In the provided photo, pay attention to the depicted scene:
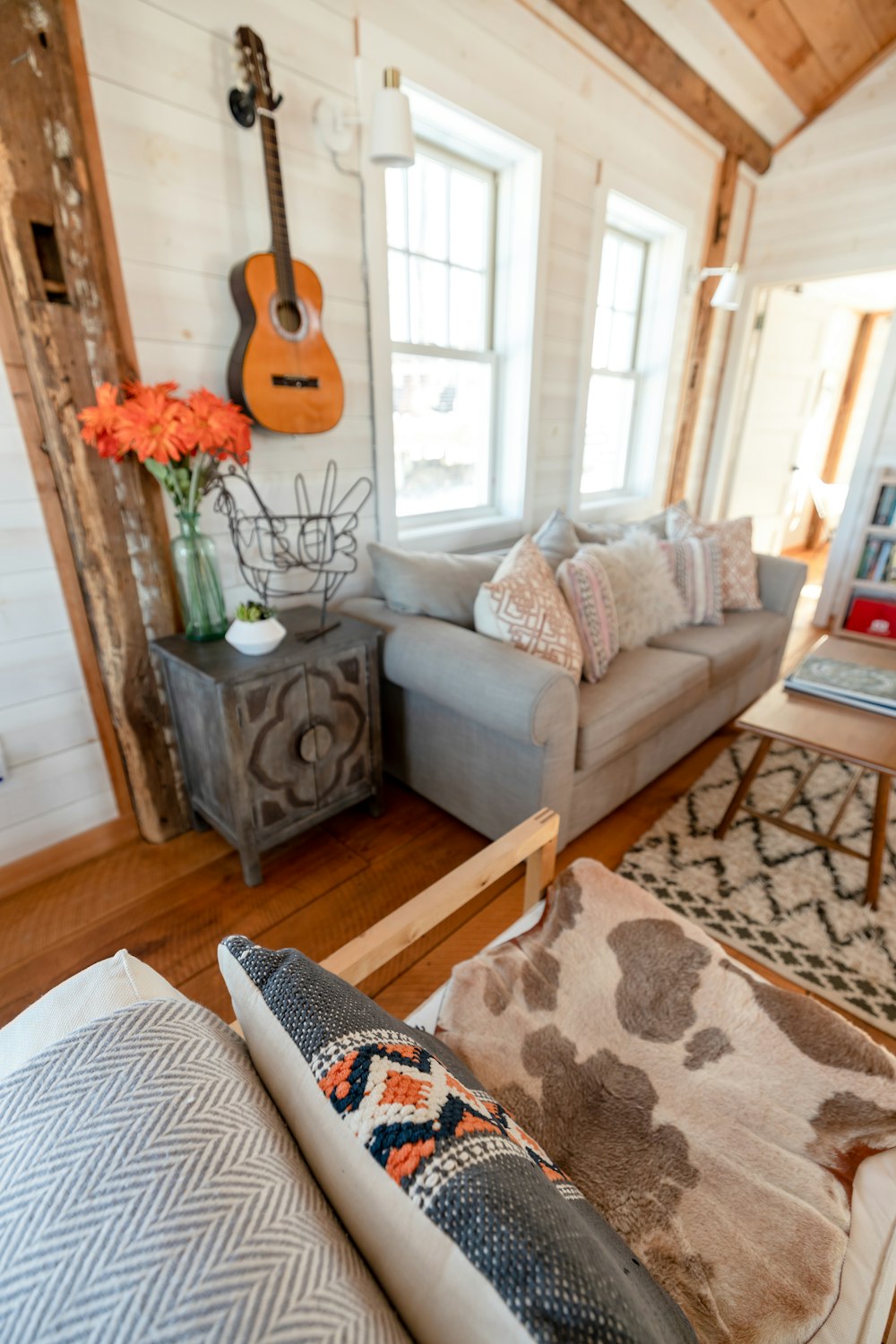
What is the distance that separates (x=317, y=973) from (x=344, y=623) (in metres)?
1.32

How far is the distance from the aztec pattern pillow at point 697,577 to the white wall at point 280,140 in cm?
120

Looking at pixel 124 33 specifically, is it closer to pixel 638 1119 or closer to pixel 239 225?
pixel 239 225

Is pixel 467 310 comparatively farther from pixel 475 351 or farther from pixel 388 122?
Result: pixel 388 122

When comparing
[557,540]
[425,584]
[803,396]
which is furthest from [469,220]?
[803,396]

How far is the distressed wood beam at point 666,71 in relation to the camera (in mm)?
2250

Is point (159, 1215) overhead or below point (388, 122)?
below

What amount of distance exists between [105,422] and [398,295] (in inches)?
54.8

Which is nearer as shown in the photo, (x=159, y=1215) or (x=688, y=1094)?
(x=159, y=1215)

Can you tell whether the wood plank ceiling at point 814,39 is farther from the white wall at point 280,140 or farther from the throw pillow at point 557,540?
the throw pillow at point 557,540

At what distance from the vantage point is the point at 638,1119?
0.81 m

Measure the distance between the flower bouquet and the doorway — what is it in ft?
12.5

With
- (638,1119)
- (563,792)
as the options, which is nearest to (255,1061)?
(638,1119)

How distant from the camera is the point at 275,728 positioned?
5.20ft

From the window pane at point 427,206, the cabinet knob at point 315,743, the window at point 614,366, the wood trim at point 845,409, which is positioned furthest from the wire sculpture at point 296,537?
the wood trim at point 845,409
